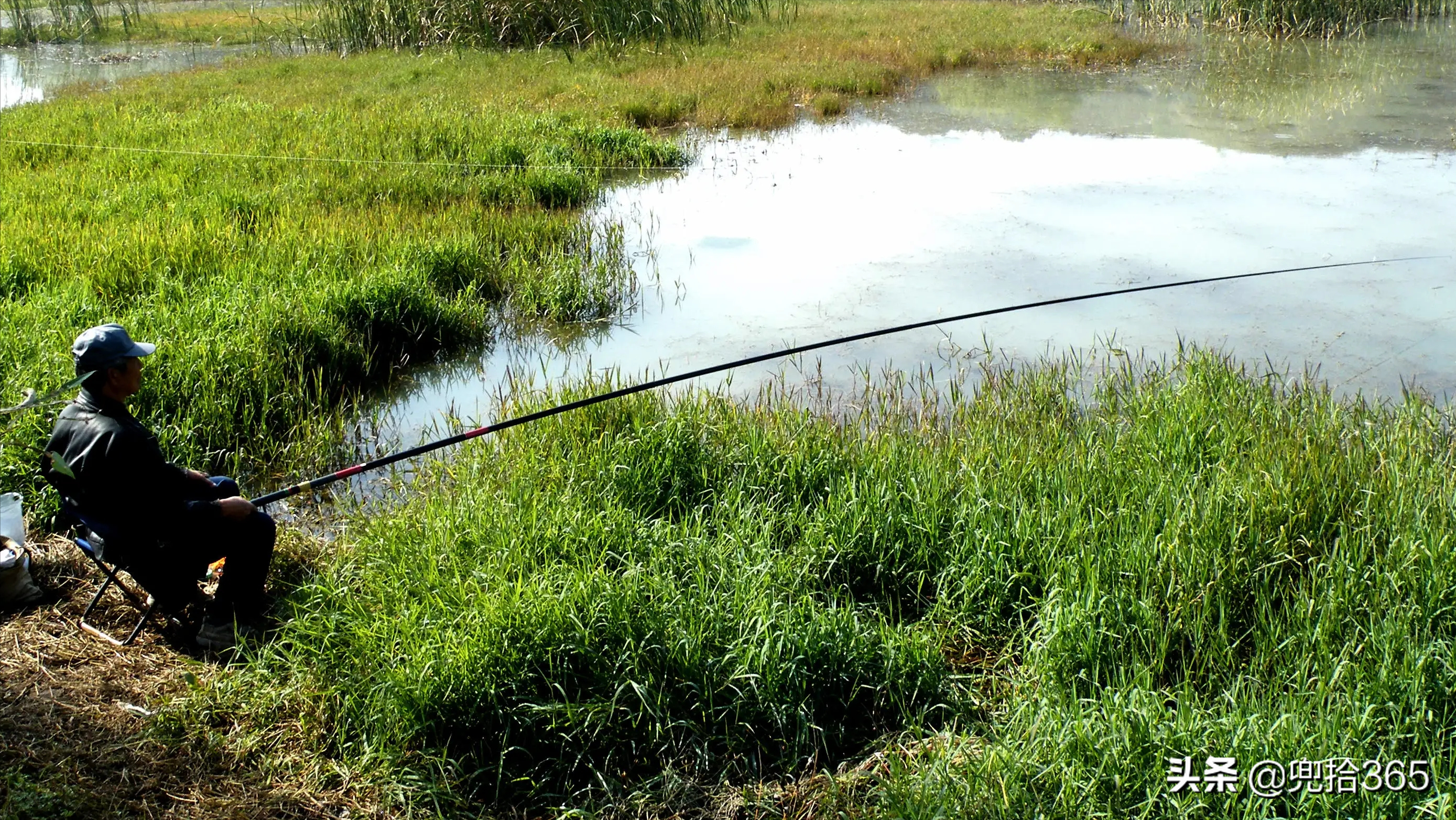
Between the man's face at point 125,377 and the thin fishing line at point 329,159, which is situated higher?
the thin fishing line at point 329,159

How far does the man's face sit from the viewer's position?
304cm

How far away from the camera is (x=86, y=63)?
17.3 meters

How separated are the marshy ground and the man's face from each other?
0.65 m

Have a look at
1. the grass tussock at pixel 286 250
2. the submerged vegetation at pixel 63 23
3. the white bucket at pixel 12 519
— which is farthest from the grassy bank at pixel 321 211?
the submerged vegetation at pixel 63 23

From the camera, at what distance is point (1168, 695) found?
266 cm

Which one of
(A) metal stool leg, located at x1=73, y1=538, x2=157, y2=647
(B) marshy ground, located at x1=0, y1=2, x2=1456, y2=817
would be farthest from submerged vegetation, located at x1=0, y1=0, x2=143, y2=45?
(A) metal stool leg, located at x1=73, y1=538, x2=157, y2=647

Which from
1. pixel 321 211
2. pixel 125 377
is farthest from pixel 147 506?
pixel 321 211

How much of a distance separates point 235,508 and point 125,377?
18.3 inches

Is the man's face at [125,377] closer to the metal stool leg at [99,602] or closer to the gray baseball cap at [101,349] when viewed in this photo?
the gray baseball cap at [101,349]

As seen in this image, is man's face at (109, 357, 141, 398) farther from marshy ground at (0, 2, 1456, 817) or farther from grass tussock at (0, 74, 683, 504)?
grass tussock at (0, 74, 683, 504)

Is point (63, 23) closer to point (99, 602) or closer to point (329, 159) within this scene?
point (329, 159)

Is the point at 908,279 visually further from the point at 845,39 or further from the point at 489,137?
the point at 845,39

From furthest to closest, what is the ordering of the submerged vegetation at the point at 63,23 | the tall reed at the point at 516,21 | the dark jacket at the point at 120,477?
the submerged vegetation at the point at 63,23 → the tall reed at the point at 516,21 → the dark jacket at the point at 120,477

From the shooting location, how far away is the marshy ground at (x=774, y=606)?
8.53ft
